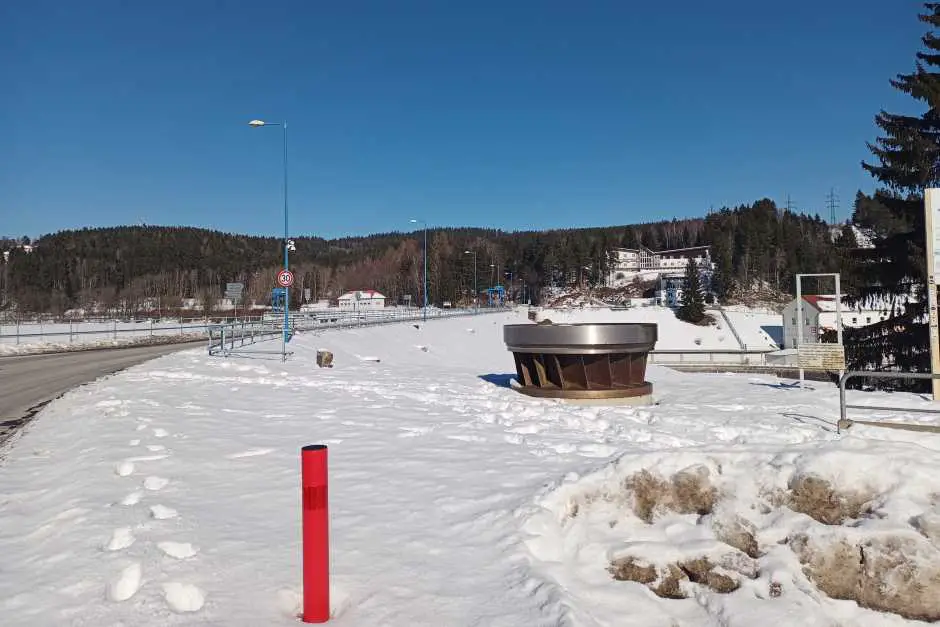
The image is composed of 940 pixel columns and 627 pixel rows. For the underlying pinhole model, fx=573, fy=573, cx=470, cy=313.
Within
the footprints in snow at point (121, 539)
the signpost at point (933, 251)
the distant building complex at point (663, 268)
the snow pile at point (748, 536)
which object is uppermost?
the distant building complex at point (663, 268)

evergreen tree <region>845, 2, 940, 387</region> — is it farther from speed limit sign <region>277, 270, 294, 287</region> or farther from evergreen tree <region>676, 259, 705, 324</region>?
evergreen tree <region>676, 259, 705, 324</region>

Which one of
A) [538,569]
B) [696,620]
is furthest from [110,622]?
[696,620]

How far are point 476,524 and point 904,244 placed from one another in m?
19.0

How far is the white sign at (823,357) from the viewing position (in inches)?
473

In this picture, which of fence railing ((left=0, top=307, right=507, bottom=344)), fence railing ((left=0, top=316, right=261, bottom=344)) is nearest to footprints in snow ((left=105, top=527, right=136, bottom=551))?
fence railing ((left=0, top=307, right=507, bottom=344))

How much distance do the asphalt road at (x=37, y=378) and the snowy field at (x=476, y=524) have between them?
2576mm

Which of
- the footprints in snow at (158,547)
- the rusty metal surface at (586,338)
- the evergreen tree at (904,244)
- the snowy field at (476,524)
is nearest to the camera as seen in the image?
the footprints in snow at (158,547)

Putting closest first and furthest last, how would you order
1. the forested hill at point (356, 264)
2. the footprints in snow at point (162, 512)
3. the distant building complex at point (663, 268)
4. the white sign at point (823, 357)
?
the footprints in snow at point (162, 512) → the white sign at point (823, 357) → the distant building complex at point (663, 268) → the forested hill at point (356, 264)

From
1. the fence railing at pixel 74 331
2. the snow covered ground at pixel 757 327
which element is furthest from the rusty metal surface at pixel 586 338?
the snow covered ground at pixel 757 327

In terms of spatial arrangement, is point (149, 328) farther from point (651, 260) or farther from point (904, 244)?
point (651, 260)

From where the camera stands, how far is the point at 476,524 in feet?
15.9

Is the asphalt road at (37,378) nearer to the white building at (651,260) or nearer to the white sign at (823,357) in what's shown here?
the white sign at (823,357)

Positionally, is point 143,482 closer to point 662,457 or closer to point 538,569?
point 538,569

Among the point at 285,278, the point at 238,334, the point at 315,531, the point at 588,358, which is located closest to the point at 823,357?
the point at 588,358
